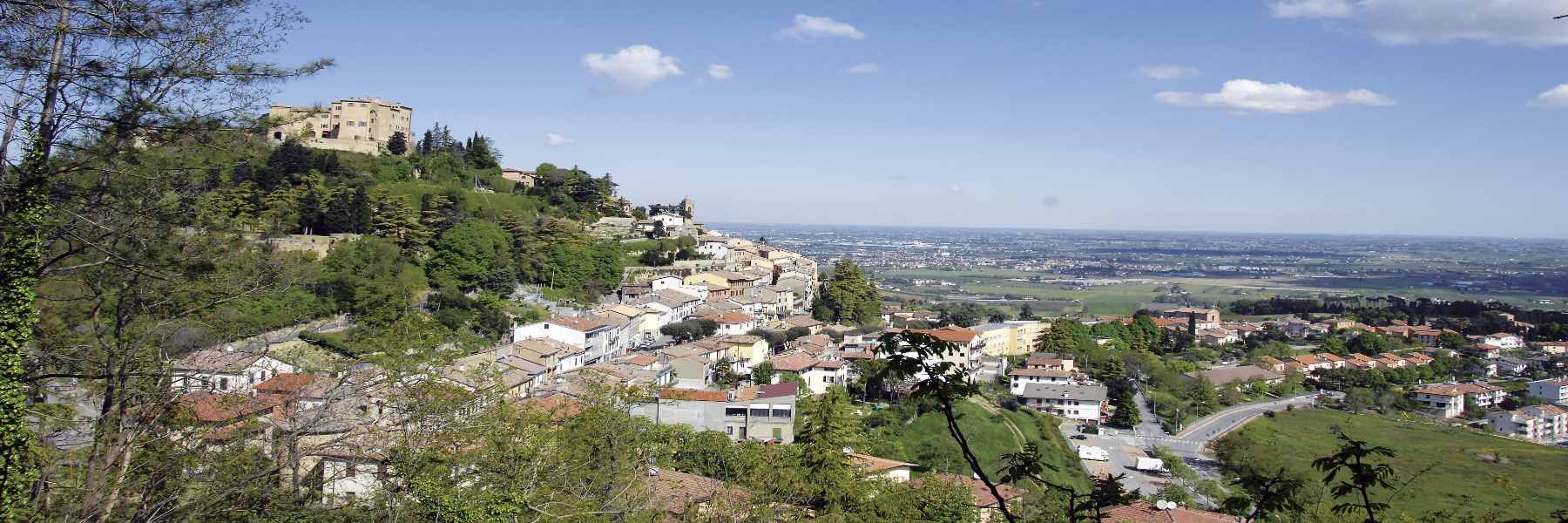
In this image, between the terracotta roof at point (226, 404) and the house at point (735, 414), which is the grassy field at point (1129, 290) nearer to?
the house at point (735, 414)

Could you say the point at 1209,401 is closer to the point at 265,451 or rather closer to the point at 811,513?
the point at 811,513

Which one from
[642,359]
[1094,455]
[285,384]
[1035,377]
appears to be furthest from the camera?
[1035,377]

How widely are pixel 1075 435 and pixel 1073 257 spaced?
134666 millimetres

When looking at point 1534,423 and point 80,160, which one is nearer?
point 80,160

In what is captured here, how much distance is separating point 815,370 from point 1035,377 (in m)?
9.03

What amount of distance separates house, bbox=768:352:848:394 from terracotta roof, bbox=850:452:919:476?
24.8 ft

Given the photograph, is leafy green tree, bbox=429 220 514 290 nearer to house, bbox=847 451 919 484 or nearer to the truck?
house, bbox=847 451 919 484

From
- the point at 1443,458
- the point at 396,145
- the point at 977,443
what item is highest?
the point at 396,145

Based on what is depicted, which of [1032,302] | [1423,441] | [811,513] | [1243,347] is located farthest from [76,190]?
[1032,302]

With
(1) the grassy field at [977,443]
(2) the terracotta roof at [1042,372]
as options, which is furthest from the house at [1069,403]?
(1) the grassy field at [977,443]

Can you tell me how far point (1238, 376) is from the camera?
37.4 m

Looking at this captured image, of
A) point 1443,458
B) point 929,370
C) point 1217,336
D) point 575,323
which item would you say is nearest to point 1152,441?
point 1443,458

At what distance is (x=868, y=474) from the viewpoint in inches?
600

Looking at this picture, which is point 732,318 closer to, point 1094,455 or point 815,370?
point 815,370
